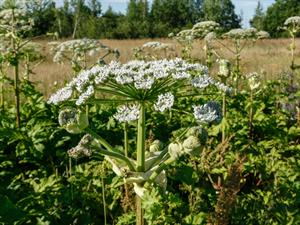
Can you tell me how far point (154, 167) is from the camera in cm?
231

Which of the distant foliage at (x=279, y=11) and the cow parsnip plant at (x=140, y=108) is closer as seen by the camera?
the cow parsnip plant at (x=140, y=108)

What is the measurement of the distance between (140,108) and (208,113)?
0.31 meters

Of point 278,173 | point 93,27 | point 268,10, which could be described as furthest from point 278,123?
point 268,10

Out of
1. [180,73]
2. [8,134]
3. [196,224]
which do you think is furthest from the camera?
[8,134]

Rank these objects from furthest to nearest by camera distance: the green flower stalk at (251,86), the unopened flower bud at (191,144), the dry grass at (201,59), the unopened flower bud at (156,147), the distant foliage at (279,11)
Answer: the distant foliage at (279,11) → the dry grass at (201,59) → the green flower stalk at (251,86) → the unopened flower bud at (156,147) → the unopened flower bud at (191,144)

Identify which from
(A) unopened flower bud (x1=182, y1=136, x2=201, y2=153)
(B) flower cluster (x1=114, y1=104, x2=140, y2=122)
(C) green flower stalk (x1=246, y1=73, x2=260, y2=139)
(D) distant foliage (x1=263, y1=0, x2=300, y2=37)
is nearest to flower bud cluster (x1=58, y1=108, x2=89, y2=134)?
(B) flower cluster (x1=114, y1=104, x2=140, y2=122)

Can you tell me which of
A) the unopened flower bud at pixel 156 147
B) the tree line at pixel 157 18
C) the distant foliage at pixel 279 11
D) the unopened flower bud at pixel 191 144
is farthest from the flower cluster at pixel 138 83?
the distant foliage at pixel 279 11

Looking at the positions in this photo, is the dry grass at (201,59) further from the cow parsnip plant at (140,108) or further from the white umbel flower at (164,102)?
the white umbel flower at (164,102)

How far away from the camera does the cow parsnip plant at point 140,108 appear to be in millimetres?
2189

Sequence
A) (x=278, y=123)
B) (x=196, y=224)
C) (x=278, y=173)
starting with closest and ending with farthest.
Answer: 1. (x=196, y=224)
2. (x=278, y=173)
3. (x=278, y=123)

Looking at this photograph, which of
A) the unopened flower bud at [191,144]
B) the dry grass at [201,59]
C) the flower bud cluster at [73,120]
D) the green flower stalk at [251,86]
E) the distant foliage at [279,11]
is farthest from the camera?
the distant foliage at [279,11]

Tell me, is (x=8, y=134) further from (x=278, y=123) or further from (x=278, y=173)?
(x=278, y=123)

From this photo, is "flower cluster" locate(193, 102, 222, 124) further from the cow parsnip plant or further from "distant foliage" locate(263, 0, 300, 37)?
"distant foliage" locate(263, 0, 300, 37)

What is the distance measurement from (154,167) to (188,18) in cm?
7150
